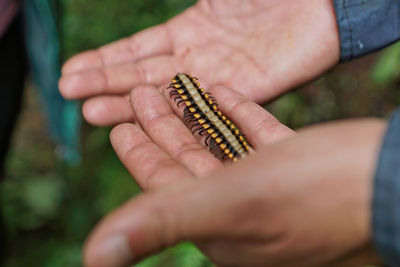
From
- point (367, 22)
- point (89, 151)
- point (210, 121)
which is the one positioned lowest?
point (89, 151)

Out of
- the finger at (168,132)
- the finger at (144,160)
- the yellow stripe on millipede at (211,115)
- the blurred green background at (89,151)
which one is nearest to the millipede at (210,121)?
the yellow stripe on millipede at (211,115)

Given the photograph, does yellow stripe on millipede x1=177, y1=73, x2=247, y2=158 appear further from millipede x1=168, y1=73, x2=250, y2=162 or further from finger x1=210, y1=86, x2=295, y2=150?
finger x1=210, y1=86, x2=295, y2=150

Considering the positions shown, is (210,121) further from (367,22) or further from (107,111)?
(367,22)

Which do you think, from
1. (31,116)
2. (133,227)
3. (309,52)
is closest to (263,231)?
(133,227)

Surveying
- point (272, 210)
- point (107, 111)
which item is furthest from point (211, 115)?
point (272, 210)

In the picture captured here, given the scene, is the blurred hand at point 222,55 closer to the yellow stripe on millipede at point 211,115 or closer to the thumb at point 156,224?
the yellow stripe on millipede at point 211,115
